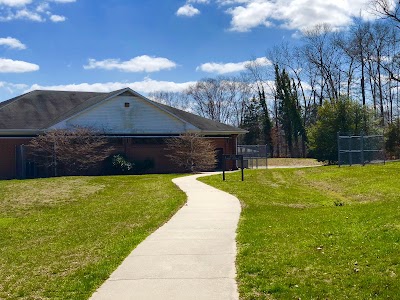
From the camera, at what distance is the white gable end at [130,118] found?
3378 centimetres

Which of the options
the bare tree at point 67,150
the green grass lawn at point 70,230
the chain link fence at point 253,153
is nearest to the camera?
the green grass lawn at point 70,230

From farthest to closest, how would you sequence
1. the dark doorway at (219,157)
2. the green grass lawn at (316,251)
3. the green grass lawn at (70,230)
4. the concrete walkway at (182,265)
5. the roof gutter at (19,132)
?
1. the dark doorway at (219,157)
2. the roof gutter at (19,132)
3. the green grass lawn at (70,230)
4. the concrete walkway at (182,265)
5. the green grass lawn at (316,251)

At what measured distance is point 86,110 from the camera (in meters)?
33.3

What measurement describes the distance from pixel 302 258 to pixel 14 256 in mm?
5082

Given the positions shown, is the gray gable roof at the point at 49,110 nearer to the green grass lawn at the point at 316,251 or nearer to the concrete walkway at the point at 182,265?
the green grass lawn at the point at 316,251

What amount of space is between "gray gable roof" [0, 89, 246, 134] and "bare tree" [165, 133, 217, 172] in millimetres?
2537

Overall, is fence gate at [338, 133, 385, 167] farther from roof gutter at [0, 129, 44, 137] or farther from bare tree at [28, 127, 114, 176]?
roof gutter at [0, 129, 44, 137]

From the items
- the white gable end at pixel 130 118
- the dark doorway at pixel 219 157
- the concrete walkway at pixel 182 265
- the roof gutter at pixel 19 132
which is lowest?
the concrete walkway at pixel 182 265

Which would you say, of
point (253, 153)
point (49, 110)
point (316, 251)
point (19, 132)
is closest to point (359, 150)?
point (253, 153)

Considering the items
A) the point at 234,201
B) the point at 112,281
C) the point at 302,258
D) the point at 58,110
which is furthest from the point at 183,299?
the point at 58,110

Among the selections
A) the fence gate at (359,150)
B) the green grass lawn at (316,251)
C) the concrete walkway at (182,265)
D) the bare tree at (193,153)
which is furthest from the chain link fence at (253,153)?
the concrete walkway at (182,265)

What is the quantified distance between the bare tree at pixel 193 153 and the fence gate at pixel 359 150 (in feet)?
27.7

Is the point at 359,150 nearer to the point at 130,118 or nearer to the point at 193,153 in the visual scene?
the point at 193,153

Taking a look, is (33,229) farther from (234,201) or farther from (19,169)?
(19,169)
